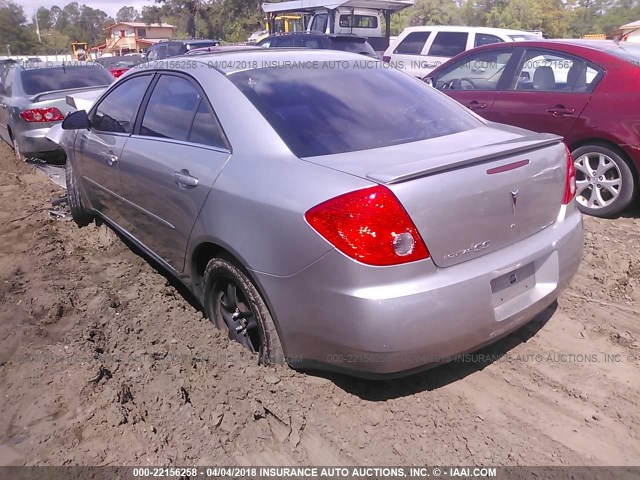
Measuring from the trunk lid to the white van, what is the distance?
8261mm

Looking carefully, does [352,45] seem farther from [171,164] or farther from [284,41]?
[171,164]

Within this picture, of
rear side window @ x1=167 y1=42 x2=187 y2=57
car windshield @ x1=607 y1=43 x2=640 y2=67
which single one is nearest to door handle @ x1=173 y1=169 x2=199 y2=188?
car windshield @ x1=607 y1=43 x2=640 y2=67

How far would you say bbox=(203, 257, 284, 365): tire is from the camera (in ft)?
8.89

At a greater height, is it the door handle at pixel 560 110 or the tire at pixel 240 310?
the door handle at pixel 560 110

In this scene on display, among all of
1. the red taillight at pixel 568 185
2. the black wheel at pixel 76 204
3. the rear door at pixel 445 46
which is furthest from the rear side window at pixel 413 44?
the red taillight at pixel 568 185

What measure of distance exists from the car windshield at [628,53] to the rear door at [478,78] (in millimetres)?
1028

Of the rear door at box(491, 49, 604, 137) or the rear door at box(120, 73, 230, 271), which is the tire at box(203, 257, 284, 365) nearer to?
the rear door at box(120, 73, 230, 271)

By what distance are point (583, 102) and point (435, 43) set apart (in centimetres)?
642

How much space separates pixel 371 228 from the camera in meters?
2.30

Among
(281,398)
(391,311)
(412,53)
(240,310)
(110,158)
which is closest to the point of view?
(391,311)

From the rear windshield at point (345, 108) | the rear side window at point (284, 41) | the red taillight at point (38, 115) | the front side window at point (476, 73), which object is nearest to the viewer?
the rear windshield at point (345, 108)

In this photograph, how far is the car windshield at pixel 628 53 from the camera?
5.32m

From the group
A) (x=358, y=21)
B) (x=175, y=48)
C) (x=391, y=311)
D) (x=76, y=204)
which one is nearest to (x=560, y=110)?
(x=391, y=311)

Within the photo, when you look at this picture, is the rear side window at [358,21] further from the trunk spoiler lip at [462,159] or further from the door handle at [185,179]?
the trunk spoiler lip at [462,159]
